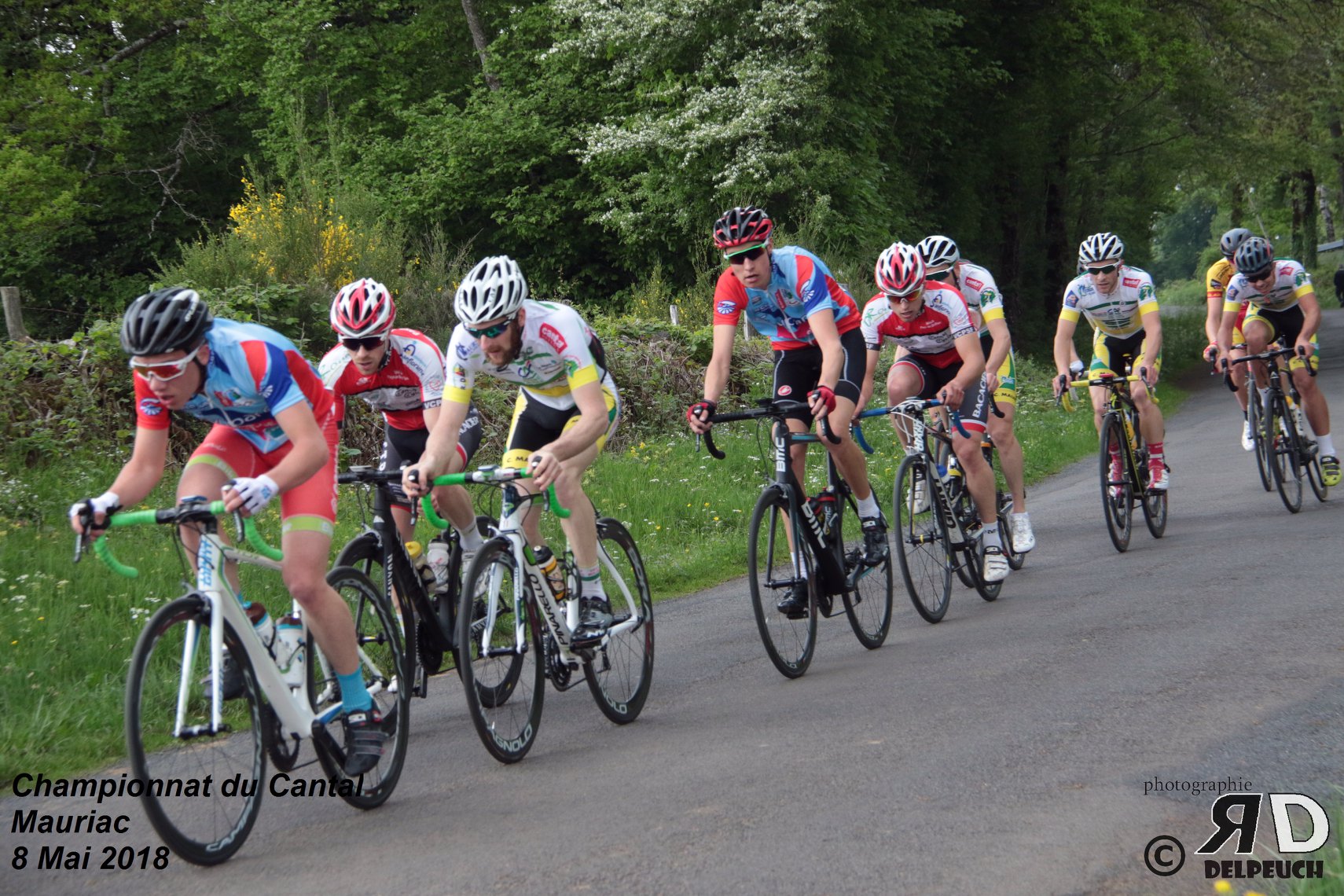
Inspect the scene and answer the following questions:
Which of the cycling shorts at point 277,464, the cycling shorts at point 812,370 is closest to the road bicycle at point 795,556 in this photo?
the cycling shorts at point 812,370

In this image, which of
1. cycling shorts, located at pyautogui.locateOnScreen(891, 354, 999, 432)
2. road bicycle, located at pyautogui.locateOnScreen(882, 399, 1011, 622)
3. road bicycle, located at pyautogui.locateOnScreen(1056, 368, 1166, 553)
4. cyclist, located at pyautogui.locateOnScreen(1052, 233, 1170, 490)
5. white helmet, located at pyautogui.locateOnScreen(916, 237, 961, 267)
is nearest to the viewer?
road bicycle, located at pyautogui.locateOnScreen(882, 399, 1011, 622)

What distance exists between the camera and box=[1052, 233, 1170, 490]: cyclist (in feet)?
34.6

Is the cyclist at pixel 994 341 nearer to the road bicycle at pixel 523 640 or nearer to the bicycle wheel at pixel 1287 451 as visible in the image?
the bicycle wheel at pixel 1287 451

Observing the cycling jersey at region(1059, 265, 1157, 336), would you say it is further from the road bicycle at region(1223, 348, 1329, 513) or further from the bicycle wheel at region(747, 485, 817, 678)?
the bicycle wheel at region(747, 485, 817, 678)

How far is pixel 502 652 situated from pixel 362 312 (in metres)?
1.85

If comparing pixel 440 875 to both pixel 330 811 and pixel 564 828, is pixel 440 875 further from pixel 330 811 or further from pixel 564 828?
pixel 330 811

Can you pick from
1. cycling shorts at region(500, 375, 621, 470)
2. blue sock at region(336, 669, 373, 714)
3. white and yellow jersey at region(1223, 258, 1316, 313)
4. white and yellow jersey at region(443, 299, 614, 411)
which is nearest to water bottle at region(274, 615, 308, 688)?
blue sock at region(336, 669, 373, 714)

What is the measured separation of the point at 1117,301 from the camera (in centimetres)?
1090

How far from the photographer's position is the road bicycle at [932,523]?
326 inches

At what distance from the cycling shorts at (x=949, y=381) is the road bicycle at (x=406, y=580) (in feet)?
13.0

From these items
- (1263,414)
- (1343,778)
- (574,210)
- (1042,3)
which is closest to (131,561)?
(1343,778)

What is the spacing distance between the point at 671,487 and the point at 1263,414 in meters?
5.25

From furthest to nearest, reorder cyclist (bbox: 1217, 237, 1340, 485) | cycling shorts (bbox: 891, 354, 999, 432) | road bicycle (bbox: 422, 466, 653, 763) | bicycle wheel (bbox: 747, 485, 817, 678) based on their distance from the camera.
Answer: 1. cyclist (bbox: 1217, 237, 1340, 485)
2. cycling shorts (bbox: 891, 354, 999, 432)
3. bicycle wheel (bbox: 747, 485, 817, 678)
4. road bicycle (bbox: 422, 466, 653, 763)

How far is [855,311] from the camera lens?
8.05 metres
